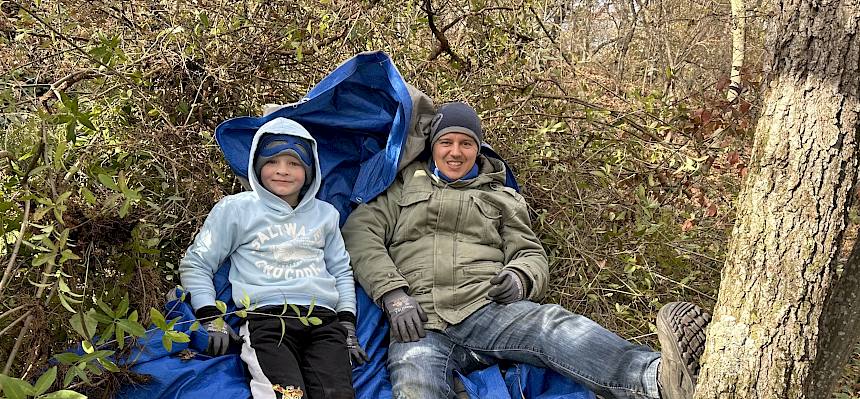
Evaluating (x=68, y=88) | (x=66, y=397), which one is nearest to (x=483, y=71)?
(x=68, y=88)

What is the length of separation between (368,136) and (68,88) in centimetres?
139

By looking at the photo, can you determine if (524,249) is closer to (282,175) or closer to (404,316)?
(404,316)

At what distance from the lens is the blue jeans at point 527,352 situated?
2.61 m

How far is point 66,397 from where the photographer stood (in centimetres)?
167

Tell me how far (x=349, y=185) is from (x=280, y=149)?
0.59m

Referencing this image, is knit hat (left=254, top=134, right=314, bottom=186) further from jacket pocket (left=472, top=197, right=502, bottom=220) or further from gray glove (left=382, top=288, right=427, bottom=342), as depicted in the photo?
jacket pocket (left=472, top=197, right=502, bottom=220)

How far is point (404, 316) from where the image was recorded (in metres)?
2.92

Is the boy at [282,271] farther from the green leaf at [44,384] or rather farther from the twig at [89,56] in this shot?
the green leaf at [44,384]

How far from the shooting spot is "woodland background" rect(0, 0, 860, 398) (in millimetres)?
3043

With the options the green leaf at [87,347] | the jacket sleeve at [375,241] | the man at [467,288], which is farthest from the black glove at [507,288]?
the green leaf at [87,347]

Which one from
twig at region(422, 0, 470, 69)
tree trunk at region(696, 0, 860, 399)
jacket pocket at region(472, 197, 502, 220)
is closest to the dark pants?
jacket pocket at region(472, 197, 502, 220)

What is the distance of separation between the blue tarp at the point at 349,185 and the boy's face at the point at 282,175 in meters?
0.26

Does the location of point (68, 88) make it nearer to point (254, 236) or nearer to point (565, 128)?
point (254, 236)

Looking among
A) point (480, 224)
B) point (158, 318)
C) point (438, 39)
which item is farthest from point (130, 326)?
point (438, 39)
